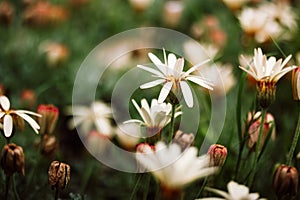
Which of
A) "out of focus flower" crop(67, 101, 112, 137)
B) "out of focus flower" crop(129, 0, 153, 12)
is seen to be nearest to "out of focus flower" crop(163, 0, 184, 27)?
"out of focus flower" crop(129, 0, 153, 12)

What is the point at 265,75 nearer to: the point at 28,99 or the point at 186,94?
the point at 186,94

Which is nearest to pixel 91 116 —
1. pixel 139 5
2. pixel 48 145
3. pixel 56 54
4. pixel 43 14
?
pixel 48 145

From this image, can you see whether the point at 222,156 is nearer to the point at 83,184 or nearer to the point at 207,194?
the point at 207,194

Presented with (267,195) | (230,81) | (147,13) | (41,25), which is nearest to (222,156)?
(267,195)

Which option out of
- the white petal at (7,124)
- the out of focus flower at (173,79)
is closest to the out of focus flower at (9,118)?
the white petal at (7,124)

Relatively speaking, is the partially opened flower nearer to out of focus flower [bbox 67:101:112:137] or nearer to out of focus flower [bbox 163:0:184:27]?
out of focus flower [bbox 67:101:112:137]

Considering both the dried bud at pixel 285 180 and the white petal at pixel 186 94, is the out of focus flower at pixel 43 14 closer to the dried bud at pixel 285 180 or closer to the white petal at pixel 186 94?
the white petal at pixel 186 94
